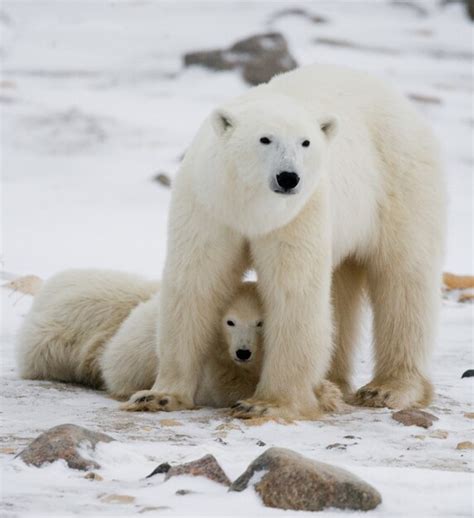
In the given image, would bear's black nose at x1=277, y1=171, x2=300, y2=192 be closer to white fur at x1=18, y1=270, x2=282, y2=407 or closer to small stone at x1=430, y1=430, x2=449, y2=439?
white fur at x1=18, y1=270, x2=282, y2=407

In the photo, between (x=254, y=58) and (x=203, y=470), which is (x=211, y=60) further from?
(x=203, y=470)

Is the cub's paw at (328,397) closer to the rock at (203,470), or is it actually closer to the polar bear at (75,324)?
the polar bear at (75,324)

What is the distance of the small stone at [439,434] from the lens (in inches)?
156

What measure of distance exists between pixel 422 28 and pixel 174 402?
Answer: 17051 millimetres

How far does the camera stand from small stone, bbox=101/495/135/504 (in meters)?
2.76

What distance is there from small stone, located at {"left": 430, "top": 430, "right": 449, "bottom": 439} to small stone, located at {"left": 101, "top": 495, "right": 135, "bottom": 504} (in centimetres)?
154

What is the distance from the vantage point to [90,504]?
2.73 metres

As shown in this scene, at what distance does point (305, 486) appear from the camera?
2.76 metres

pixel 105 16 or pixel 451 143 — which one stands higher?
pixel 105 16

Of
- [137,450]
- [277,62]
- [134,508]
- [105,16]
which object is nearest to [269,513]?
[134,508]

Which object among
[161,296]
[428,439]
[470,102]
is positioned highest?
[470,102]

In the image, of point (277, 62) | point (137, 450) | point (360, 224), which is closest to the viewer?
point (137, 450)

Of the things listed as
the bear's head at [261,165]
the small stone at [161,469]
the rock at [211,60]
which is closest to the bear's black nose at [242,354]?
the bear's head at [261,165]

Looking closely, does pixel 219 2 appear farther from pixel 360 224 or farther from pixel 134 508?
pixel 134 508
